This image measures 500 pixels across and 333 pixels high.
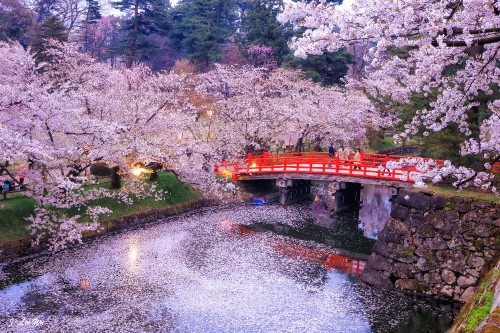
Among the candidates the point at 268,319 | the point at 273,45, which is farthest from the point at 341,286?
the point at 273,45

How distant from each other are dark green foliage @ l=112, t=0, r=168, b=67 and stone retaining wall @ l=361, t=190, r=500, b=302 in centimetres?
3538

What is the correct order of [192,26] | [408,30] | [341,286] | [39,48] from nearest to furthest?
[408,30], [341,286], [39,48], [192,26]

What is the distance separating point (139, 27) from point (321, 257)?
132 ft

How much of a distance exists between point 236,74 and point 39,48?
50.4ft

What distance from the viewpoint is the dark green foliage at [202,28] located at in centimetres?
4769

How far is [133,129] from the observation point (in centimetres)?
2325

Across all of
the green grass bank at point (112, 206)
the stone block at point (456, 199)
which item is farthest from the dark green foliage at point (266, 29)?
the stone block at point (456, 199)

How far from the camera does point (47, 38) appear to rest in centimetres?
3300

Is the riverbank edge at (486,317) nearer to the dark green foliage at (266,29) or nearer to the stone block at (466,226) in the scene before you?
the stone block at (466,226)

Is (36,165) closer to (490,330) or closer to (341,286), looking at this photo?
(341,286)

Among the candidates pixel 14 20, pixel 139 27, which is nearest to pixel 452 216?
pixel 14 20

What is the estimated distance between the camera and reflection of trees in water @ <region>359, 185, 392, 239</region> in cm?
2589

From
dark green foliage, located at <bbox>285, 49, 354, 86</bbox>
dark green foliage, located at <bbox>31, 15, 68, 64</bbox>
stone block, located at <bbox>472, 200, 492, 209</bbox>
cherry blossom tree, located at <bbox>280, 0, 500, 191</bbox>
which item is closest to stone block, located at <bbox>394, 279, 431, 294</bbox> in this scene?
stone block, located at <bbox>472, 200, 492, 209</bbox>

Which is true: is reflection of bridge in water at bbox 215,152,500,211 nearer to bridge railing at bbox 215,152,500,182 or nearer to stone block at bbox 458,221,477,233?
bridge railing at bbox 215,152,500,182
